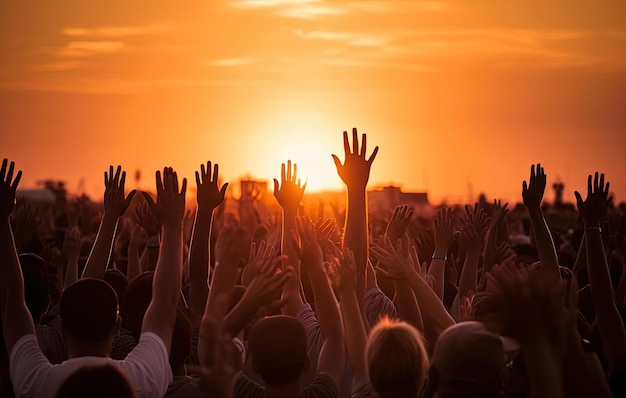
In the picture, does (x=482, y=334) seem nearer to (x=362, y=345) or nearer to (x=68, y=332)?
(x=362, y=345)

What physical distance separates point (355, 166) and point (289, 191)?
2.74 ft

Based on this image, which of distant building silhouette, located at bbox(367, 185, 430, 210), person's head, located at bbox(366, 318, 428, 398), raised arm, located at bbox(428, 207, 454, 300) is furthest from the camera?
distant building silhouette, located at bbox(367, 185, 430, 210)

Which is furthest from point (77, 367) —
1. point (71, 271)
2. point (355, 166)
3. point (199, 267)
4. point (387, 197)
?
point (387, 197)

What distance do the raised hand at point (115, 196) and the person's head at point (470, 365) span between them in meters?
3.90

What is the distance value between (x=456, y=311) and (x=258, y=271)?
337cm

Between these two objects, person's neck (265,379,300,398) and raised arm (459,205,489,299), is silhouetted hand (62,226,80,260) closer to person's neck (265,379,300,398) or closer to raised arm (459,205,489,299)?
raised arm (459,205,489,299)

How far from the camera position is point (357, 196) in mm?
6875

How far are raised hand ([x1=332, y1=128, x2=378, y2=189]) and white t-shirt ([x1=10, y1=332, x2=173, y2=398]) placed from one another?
2416 mm

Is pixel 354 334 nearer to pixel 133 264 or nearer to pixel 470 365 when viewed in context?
pixel 470 365

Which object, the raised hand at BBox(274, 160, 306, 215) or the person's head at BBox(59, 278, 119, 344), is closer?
the person's head at BBox(59, 278, 119, 344)

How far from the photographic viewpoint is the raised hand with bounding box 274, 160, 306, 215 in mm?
7633

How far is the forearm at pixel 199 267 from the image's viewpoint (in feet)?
22.0

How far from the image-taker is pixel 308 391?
4.89 metres

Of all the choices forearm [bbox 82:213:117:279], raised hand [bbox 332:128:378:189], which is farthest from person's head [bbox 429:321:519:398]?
forearm [bbox 82:213:117:279]
